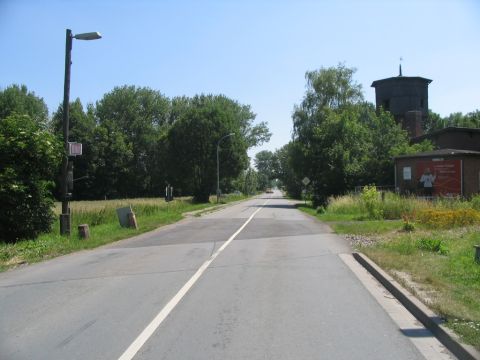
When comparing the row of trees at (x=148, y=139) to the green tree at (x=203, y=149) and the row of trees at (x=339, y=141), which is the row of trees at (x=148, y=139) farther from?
the row of trees at (x=339, y=141)

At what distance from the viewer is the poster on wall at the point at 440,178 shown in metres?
34.6

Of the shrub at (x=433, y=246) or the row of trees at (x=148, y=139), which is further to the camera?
the row of trees at (x=148, y=139)

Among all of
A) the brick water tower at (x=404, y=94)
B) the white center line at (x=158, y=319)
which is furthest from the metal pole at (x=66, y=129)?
the brick water tower at (x=404, y=94)

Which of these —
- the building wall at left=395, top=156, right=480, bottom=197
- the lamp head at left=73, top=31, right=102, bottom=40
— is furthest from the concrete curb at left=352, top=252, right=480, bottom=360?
the building wall at left=395, top=156, right=480, bottom=197

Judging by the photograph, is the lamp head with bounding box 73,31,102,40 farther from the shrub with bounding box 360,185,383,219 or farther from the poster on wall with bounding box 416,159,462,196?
the poster on wall with bounding box 416,159,462,196

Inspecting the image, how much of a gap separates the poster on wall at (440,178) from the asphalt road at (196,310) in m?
24.0

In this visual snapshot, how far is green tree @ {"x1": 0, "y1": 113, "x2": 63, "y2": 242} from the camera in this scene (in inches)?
679

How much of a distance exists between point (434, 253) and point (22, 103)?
75.9 meters

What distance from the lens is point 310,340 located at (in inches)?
240

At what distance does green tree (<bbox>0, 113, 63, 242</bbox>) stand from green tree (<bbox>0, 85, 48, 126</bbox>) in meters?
55.7

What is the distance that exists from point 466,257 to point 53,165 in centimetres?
1391

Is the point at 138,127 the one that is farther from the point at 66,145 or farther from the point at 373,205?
the point at 66,145

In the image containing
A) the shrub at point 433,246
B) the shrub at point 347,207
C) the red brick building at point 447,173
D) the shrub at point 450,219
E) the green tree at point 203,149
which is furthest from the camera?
the green tree at point 203,149

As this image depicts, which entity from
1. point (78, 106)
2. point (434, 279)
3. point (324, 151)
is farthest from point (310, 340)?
point (78, 106)
